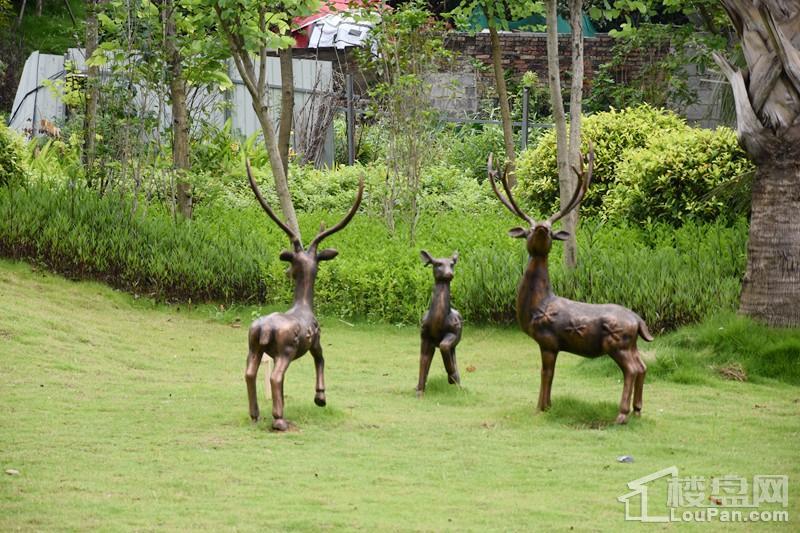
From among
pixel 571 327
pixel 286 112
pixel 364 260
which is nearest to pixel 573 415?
pixel 571 327

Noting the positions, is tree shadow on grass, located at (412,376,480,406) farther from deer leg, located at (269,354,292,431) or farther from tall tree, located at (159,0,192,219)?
tall tree, located at (159,0,192,219)

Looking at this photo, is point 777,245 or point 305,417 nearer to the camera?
point 305,417

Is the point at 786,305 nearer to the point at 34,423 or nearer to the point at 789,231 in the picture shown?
the point at 789,231

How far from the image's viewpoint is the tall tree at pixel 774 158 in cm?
1038

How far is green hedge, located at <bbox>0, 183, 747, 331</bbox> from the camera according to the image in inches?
463

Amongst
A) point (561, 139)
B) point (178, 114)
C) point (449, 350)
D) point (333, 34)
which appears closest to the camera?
point (449, 350)

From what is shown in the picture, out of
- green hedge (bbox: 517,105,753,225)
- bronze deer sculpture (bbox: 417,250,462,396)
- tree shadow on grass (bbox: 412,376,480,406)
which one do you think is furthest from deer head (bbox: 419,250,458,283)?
green hedge (bbox: 517,105,753,225)

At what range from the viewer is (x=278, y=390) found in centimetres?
775

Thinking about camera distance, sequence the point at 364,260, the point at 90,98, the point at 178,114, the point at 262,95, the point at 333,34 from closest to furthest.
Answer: the point at 262,95 → the point at 364,260 → the point at 178,114 → the point at 90,98 → the point at 333,34

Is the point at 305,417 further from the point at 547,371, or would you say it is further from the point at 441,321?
the point at 547,371

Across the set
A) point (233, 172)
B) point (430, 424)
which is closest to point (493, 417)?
point (430, 424)

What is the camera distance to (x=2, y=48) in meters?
25.0

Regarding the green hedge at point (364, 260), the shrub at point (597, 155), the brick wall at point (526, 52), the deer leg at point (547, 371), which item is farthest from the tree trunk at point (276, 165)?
the brick wall at point (526, 52)

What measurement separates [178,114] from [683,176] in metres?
5.65
